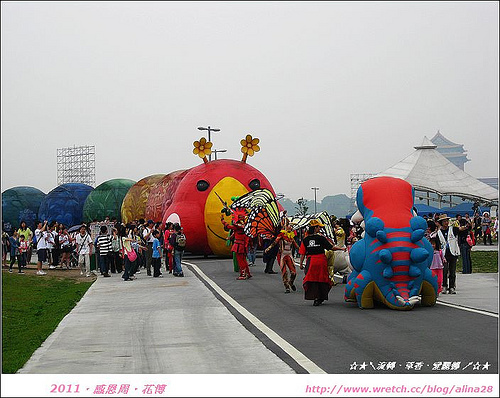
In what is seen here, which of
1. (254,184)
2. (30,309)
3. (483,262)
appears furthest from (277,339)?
(254,184)

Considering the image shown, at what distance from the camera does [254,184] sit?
31422mm

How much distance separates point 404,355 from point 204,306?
6.52m

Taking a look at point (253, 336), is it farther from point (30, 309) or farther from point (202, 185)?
point (202, 185)

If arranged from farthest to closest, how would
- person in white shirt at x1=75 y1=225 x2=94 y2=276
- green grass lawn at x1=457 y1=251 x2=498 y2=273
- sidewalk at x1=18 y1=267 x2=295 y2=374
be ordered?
person in white shirt at x1=75 y1=225 x2=94 y2=276, green grass lawn at x1=457 y1=251 x2=498 y2=273, sidewalk at x1=18 y1=267 x2=295 y2=374

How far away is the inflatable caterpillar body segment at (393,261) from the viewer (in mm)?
13445

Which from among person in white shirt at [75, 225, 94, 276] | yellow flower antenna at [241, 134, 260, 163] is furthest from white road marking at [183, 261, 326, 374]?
yellow flower antenna at [241, 134, 260, 163]

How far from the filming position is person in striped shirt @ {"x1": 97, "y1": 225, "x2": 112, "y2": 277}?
80.2 feet

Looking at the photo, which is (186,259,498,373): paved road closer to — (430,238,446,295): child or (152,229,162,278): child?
(430,238,446,295): child

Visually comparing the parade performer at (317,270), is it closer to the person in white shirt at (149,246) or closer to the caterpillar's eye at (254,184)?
the person in white shirt at (149,246)

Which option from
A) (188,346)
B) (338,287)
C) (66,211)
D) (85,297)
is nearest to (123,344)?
(188,346)

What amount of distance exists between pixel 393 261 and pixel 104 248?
1341 cm

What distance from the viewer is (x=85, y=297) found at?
1786 cm

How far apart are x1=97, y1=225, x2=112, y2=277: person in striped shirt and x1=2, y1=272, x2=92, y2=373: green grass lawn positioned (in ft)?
4.06

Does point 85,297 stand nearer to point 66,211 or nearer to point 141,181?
point 141,181
